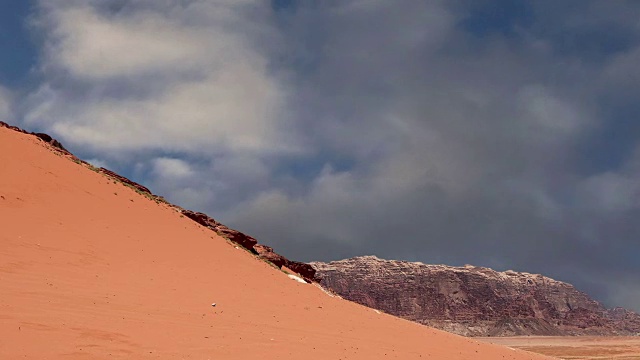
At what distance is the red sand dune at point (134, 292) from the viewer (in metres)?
10.7

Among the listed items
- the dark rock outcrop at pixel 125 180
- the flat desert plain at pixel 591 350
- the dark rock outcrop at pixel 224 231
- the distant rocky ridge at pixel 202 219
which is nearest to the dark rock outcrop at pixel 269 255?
the distant rocky ridge at pixel 202 219

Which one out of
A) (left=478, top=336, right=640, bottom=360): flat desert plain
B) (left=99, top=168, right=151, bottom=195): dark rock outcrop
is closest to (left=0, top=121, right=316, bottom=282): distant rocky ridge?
(left=99, top=168, right=151, bottom=195): dark rock outcrop

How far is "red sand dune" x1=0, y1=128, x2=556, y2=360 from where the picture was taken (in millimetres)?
10664

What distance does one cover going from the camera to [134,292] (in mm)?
15305

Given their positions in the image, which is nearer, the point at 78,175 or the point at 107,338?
the point at 107,338

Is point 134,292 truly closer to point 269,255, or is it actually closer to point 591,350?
point 269,255

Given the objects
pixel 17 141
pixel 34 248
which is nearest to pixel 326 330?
pixel 34 248

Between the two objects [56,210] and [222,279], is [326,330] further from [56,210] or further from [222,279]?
[56,210]

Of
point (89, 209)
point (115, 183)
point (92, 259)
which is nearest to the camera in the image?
point (92, 259)

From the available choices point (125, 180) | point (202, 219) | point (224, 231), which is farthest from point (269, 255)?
point (125, 180)

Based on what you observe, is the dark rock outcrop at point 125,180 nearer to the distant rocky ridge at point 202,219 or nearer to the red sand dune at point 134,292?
the distant rocky ridge at point 202,219

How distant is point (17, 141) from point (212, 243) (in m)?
10.2

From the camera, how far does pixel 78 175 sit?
26328mm

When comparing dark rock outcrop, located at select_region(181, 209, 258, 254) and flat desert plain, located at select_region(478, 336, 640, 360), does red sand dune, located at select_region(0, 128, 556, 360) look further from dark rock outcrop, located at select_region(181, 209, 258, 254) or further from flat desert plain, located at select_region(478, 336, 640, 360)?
flat desert plain, located at select_region(478, 336, 640, 360)
